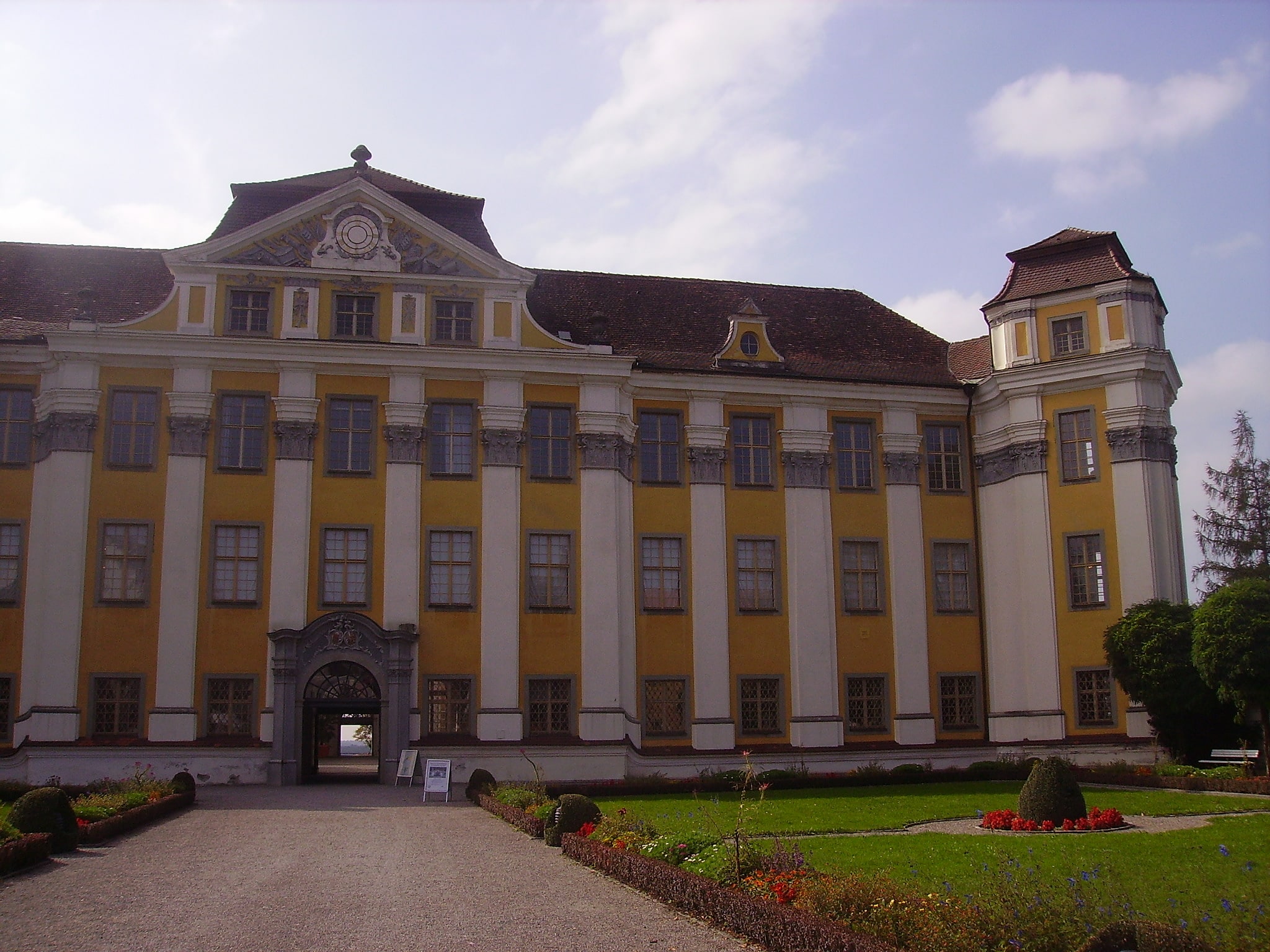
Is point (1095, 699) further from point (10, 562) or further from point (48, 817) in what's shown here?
point (10, 562)

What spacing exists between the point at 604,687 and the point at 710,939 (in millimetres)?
21716

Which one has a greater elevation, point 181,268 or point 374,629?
point 181,268

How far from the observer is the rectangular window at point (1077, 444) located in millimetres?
37438

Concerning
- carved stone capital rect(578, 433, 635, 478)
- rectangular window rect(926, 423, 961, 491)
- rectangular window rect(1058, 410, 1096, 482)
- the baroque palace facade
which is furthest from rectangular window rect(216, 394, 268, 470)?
rectangular window rect(1058, 410, 1096, 482)

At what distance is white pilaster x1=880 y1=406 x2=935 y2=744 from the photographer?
A: 37688mm

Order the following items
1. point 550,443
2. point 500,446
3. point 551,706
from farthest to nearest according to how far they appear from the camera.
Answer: point 550,443 → point 500,446 → point 551,706

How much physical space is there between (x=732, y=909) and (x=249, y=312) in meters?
26.7

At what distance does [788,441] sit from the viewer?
38.5 m

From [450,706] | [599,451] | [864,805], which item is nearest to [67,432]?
[450,706]

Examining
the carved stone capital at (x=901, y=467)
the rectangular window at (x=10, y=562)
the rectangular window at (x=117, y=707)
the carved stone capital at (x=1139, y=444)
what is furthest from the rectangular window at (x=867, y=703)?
the rectangular window at (x=10, y=562)

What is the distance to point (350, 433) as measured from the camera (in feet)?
117

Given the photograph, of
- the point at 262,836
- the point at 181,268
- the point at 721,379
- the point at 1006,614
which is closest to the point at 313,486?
the point at 181,268

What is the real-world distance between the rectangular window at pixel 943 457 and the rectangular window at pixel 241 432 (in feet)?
65.9

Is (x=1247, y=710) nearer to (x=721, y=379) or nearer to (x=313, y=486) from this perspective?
(x=721, y=379)
